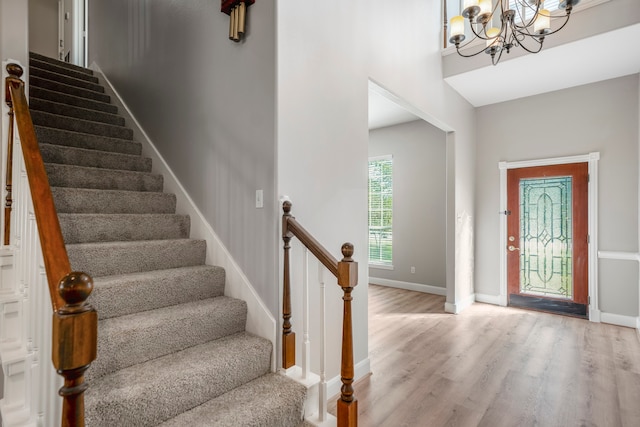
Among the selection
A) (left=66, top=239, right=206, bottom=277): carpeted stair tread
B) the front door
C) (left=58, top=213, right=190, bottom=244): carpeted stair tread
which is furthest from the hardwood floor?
(left=58, top=213, right=190, bottom=244): carpeted stair tread

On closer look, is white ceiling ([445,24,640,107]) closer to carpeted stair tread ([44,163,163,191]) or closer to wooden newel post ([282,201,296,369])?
wooden newel post ([282,201,296,369])

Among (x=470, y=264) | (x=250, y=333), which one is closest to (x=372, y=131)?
(x=470, y=264)

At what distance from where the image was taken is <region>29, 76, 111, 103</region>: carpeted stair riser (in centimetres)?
345

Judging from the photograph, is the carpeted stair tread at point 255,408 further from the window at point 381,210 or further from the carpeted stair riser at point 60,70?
the window at point 381,210

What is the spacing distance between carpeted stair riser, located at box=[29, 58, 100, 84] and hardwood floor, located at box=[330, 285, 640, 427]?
474 centimetres

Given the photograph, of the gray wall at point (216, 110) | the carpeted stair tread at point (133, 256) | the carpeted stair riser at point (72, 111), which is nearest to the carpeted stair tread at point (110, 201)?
the gray wall at point (216, 110)

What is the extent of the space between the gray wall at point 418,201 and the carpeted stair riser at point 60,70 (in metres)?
4.59

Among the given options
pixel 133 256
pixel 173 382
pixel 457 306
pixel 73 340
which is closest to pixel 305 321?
pixel 173 382

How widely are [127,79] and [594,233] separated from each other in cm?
586

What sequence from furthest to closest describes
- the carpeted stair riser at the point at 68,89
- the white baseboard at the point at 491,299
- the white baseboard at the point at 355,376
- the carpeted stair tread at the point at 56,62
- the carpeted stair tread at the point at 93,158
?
1. the white baseboard at the point at 491,299
2. the carpeted stair tread at the point at 56,62
3. the carpeted stair riser at the point at 68,89
4. the carpeted stair tread at the point at 93,158
5. the white baseboard at the point at 355,376

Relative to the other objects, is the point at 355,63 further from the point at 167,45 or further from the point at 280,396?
the point at 280,396

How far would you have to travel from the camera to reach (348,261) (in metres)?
1.64

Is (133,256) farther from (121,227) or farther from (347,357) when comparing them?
(347,357)

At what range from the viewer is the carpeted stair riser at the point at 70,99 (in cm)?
328
